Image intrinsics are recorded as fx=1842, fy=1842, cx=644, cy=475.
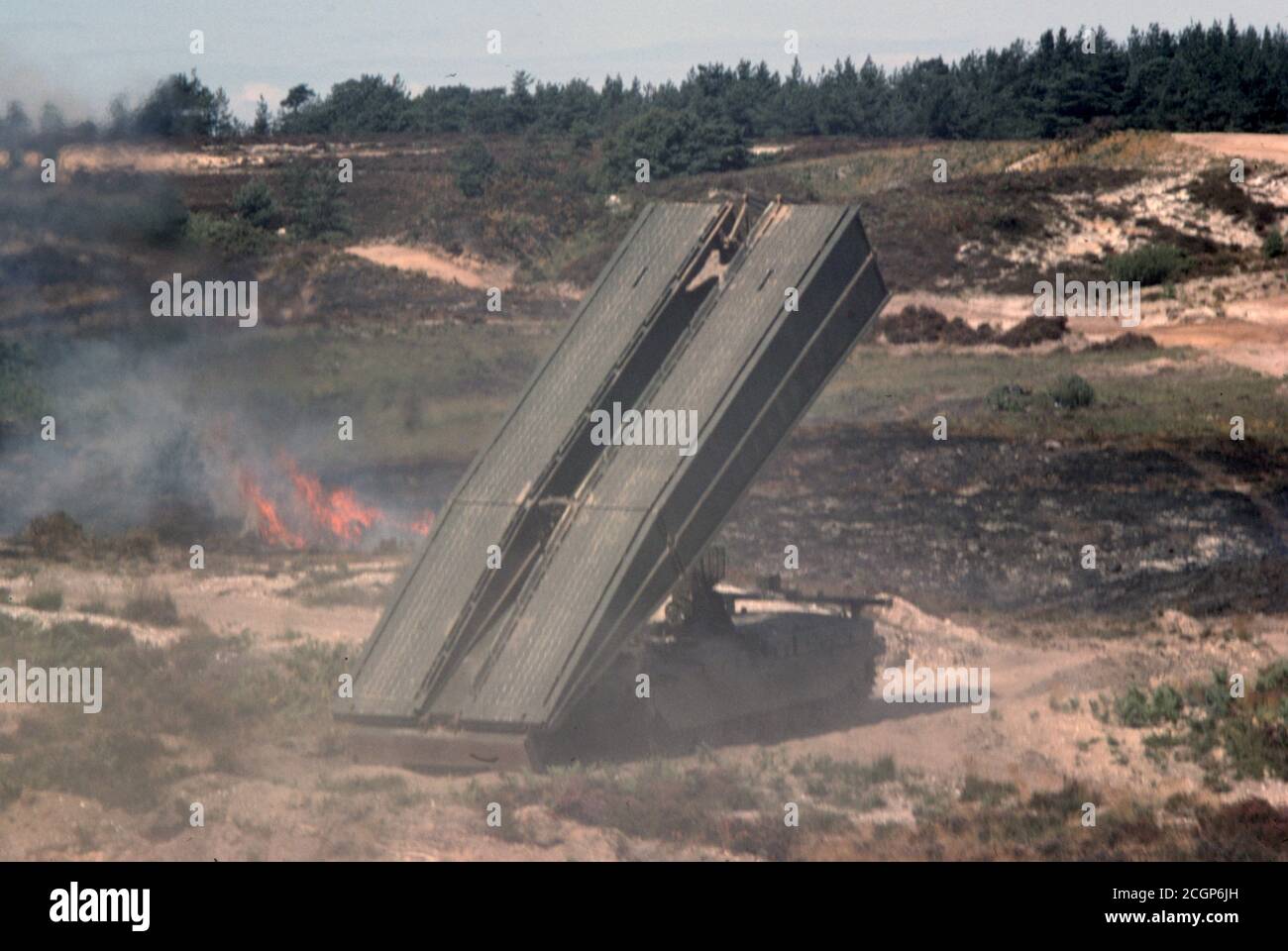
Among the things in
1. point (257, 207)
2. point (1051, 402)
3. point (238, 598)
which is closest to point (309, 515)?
point (238, 598)

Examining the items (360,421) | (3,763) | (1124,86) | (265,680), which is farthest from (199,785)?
(1124,86)

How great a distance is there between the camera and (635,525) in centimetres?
2164

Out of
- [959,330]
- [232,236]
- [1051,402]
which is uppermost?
[232,236]

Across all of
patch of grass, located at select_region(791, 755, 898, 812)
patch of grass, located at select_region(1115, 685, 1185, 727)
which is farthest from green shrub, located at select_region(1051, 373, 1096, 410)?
patch of grass, located at select_region(791, 755, 898, 812)

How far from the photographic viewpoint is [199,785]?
21078 mm

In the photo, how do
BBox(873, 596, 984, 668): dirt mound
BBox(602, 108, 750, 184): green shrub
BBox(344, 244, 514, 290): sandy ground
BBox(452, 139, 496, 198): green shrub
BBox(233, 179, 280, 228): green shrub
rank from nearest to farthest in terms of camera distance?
BBox(873, 596, 984, 668): dirt mound
BBox(233, 179, 280, 228): green shrub
BBox(344, 244, 514, 290): sandy ground
BBox(452, 139, 496, 198): green shrub
BBox(602, 108, 750, 184): green shrub

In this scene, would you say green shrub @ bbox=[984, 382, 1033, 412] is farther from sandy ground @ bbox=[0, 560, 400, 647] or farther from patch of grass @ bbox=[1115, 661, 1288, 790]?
patch of grass @ bbox=[1115, 661, 1288, 790]

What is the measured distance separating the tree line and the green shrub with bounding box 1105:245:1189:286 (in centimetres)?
1689

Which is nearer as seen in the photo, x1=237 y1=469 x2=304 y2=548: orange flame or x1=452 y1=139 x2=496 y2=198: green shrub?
x1=237 y1=469 x2=304 y2=548: orange flame

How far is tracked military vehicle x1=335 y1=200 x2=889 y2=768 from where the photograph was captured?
21188 millimetres

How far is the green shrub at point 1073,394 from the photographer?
4928cm

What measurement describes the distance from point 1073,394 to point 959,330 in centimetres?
1073

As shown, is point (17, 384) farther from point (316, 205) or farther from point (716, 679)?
point (316, 205)

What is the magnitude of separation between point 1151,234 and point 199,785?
56047 mm
